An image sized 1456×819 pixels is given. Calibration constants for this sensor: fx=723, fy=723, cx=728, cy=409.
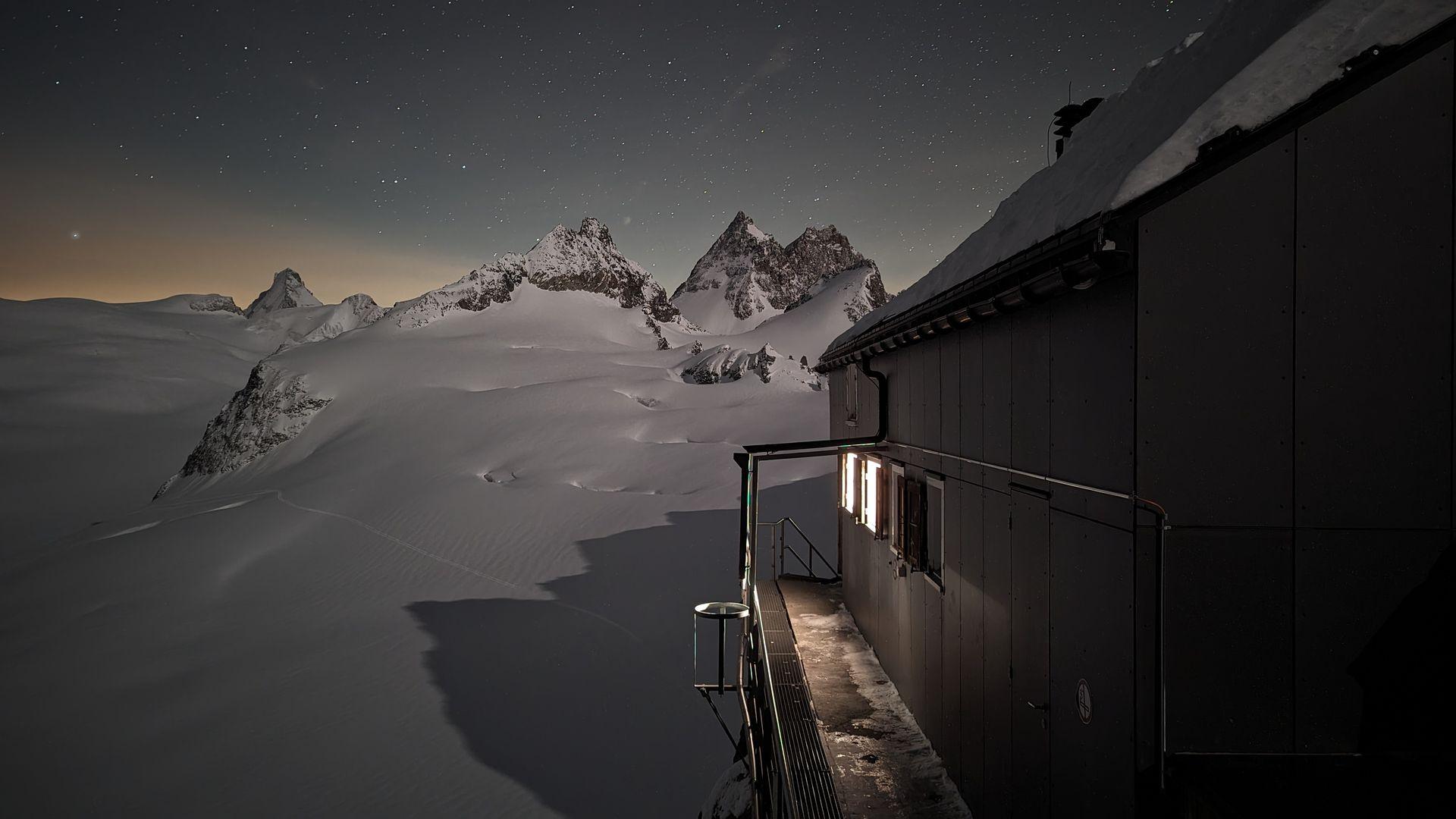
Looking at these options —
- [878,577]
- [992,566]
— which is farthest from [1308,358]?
[878,577]

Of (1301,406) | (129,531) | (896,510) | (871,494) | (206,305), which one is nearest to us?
(1301,406)

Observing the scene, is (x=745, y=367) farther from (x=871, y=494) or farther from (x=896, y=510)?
(x=896, y=510)

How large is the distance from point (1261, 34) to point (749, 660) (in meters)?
7.17

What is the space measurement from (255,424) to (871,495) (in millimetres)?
44718

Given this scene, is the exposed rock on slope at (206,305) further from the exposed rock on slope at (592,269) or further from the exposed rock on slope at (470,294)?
the exposed rock on slope at (470,294)

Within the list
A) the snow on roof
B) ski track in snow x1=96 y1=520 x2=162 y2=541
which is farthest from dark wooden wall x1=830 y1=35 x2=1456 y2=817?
ski track in snow x1=96 y1=520 x2=162 y2=541

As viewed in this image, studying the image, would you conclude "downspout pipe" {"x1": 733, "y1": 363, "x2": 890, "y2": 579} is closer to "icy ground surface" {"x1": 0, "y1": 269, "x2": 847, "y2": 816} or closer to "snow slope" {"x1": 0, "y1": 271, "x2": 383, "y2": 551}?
"icy ground surface" {"x1": 0, "y1": 269, "x2": 847, "y2": 816}

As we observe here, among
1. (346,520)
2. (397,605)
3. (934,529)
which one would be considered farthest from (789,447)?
(346,520)

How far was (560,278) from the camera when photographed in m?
101

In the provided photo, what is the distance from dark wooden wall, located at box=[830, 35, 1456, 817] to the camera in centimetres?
311

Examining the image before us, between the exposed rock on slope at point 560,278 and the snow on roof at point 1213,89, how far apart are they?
Result: 74.4m

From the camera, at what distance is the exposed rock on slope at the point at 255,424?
4172 centimetres

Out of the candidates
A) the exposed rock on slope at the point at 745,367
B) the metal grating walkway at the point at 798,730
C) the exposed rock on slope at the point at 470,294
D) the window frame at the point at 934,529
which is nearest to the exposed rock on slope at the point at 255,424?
the exposed rock on slope at the point at 470,294

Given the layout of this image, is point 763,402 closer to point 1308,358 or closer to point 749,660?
point 749,660
